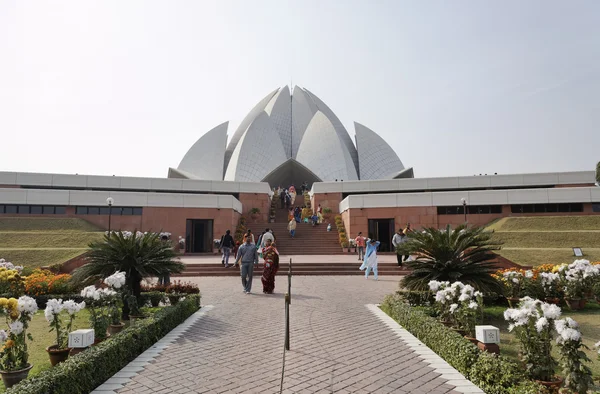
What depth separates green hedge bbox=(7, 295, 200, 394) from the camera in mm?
3229

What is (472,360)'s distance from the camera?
3.89 meters

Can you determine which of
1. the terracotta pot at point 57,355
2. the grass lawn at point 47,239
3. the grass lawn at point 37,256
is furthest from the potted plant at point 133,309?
the grass lawn at point 47,239

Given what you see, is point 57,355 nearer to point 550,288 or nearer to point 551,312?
point 551,312

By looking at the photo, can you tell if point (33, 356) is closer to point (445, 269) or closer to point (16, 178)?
point (445, 269)

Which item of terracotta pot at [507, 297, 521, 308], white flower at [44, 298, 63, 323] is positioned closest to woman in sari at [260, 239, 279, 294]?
terracotta pot at [507, 297, 521, 308]

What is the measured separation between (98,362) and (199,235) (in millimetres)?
17036

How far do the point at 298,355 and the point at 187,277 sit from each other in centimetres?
941

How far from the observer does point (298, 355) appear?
4.59m

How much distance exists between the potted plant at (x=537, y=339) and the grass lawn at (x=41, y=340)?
4.57m

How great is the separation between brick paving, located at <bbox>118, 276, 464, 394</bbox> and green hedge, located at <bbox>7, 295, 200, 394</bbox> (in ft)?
0.97

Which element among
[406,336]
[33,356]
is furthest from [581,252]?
[33,356]

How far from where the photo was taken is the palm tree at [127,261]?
21.6 ft

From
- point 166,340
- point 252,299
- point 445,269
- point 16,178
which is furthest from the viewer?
point 16,178

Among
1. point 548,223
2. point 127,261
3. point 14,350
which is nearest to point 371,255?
point 127,261
